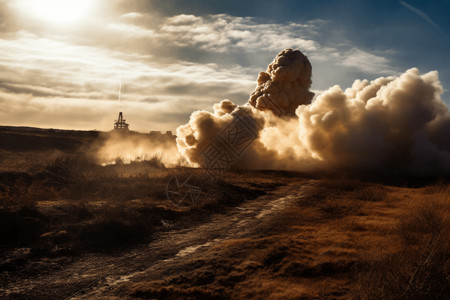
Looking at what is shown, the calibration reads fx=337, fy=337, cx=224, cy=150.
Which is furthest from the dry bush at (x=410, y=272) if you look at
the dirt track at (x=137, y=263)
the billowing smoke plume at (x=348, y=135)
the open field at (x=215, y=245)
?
the billowing smoke plume at (x=348, y=135)

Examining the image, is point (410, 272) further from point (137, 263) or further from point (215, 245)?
point (137, 263)

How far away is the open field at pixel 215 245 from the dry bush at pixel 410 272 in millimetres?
27

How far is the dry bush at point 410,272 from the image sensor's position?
6.34 metres

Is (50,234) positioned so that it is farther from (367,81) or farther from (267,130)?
(367,81)

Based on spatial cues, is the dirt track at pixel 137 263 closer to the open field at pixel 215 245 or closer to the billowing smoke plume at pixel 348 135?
the open field at pixel 215 245

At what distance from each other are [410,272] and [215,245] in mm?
5645

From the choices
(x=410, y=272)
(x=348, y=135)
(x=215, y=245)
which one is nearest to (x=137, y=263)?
(x=215, y=245)

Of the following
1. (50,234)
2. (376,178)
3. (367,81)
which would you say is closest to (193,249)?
(50,234)

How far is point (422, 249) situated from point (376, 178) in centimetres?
2049

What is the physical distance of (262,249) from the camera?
33.1 feet

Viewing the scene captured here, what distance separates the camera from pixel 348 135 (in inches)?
1230

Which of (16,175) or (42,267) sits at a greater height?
(16,175)

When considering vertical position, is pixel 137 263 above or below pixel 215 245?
below

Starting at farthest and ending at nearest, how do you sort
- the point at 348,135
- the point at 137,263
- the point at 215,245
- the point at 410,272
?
1. the point at 348,135
2. the point at 215,245
3. the point at 137,263
4. the point at 410,272
